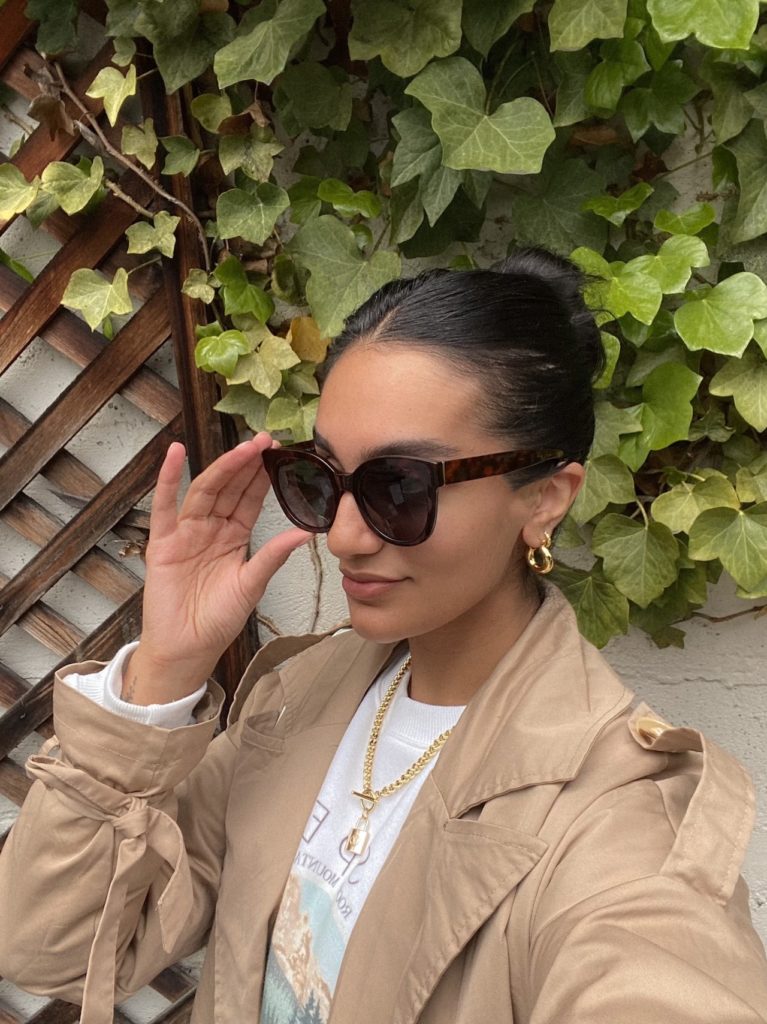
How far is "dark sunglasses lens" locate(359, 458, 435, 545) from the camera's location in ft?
2.10

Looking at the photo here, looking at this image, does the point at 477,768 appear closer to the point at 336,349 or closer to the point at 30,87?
the point at 336,349

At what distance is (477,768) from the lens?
0.66m

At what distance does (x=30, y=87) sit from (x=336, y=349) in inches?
31.4

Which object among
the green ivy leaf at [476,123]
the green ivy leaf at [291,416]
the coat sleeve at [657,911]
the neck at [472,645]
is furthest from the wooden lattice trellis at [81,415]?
the coat sleeve at [657,911]

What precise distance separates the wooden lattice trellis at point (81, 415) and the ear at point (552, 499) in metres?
0.68

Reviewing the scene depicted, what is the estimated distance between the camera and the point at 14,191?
119cm

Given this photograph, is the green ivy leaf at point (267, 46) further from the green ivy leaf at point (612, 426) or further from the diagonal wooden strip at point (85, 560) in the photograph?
the diagonal wooden strip at point (85, 560)

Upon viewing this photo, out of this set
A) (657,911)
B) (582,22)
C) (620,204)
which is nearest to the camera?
(657,911)

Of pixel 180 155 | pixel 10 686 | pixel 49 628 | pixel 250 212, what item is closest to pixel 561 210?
pixel 250 212

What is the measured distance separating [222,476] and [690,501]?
0.67 metres

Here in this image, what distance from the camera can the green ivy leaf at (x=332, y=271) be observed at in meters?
1.14

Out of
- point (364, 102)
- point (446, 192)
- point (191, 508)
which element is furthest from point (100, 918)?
point (364, 102)

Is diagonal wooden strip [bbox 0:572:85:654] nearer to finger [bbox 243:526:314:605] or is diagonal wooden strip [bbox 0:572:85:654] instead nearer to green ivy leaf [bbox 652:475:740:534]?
finger [bbox 243:526:314:605]

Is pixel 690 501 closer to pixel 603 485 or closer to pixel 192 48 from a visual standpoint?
pixel 603 485
